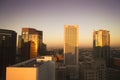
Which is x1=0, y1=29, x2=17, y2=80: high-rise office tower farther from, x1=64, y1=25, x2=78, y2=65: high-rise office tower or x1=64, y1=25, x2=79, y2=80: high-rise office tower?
x1=64, y1=25, x2=78, y2=65: high-rise office tower

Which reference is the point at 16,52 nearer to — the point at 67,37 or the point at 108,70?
the point at 108,70

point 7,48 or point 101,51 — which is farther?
point 101,51

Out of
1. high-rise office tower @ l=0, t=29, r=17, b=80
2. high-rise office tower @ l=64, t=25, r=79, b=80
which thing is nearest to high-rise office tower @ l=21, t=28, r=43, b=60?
high-rise office tower @ l=0, t=29, r=17, b=80

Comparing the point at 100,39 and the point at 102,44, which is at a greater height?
the point at 100,39

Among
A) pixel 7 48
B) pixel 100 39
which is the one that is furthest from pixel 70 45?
pixel 7 48

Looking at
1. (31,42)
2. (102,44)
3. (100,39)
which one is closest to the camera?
(31,42)

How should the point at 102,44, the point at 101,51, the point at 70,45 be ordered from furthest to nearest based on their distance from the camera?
the point at 70,45, the point at 102,44, the point at 101,51

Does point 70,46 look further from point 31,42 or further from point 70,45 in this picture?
point 31,42
